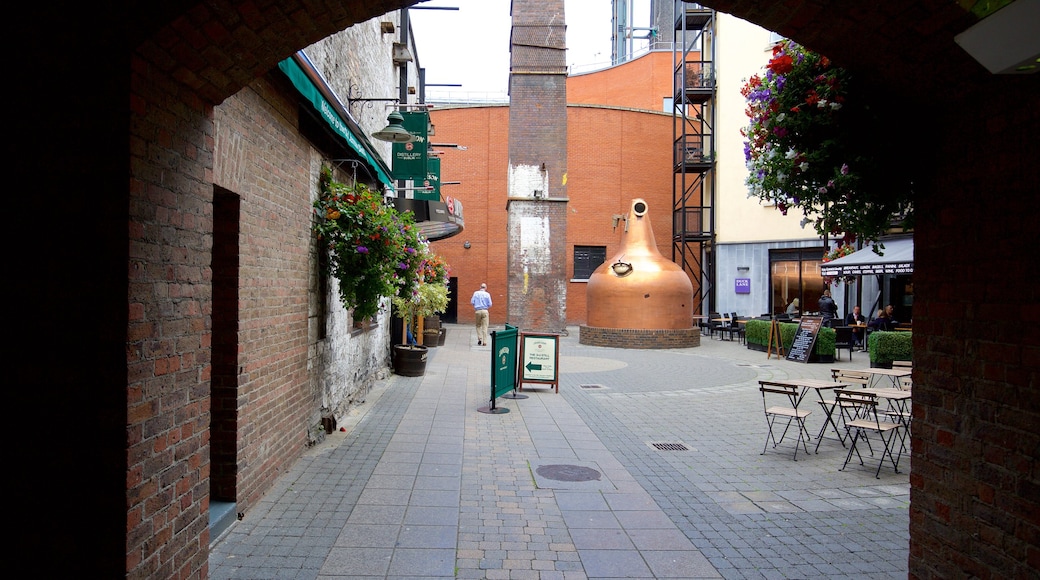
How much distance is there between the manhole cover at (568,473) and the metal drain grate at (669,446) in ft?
4.51

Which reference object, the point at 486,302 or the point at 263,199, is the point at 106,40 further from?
the point at 486,302

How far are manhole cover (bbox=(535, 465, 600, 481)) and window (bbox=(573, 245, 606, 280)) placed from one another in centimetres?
2436

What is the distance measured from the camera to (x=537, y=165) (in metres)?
23.9

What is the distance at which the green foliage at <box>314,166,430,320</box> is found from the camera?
23.2ft

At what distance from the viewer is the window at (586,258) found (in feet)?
101

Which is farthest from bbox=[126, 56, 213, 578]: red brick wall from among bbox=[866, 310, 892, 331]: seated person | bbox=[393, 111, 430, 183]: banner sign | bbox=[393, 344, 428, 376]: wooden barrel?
bbox=[866, 310, 892, 331]: seated person

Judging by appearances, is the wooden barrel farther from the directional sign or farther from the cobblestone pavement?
the cobblestone pavement

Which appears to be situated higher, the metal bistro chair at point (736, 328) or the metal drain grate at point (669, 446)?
the metal bistro chair at point (736, 328)

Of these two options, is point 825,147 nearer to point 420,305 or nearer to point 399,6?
point 399,6

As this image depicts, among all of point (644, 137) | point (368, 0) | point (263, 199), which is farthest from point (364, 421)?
point (644, 137)

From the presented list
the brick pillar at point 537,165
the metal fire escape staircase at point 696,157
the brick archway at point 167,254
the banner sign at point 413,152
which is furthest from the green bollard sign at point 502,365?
the metal fire escape staircase at point 696,157

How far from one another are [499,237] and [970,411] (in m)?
28.2

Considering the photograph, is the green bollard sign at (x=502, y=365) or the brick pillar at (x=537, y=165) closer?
the green bollard sign at (x=502, y=365)

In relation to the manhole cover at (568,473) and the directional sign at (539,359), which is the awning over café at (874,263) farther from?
A: the manhole cover at (568,473)
